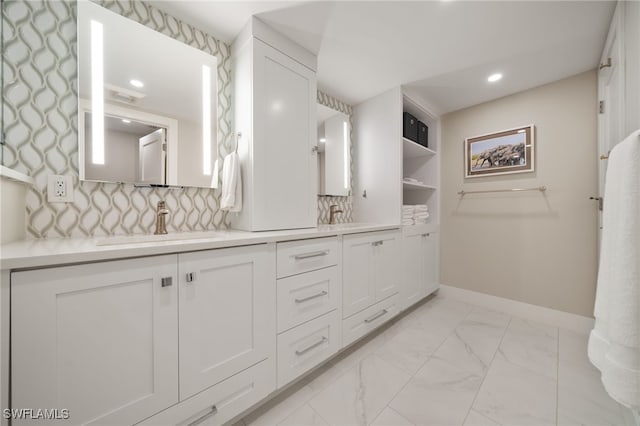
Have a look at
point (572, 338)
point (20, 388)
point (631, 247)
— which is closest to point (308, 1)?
point (631, 247)

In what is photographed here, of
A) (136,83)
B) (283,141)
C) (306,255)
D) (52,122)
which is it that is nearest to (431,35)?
(283,141)

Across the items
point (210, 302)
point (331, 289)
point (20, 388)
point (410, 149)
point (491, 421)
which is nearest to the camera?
point (20, 388)

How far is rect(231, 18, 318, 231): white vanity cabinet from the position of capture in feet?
4.64

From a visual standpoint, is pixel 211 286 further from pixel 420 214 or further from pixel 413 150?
pixel 413 150

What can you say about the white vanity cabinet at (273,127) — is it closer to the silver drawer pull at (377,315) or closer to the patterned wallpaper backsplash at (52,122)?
the patterned wallpaper backsplash at (52,122)

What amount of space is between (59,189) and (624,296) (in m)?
2.25

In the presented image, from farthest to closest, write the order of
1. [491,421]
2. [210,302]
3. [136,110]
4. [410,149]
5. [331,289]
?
1. [410,149]
2. [331,289]
3. [136,110]
4. [491,421]
5. [210,302]

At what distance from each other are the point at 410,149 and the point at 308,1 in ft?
5.93

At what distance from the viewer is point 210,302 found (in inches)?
38.9

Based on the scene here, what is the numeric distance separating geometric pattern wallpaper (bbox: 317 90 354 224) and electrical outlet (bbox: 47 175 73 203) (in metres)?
1.69

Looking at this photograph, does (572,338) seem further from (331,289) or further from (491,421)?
(331,289)

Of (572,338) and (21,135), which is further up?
(21,135)

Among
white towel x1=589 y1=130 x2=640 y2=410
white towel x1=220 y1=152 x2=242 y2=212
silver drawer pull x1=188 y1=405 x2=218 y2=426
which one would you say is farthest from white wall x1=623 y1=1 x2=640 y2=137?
silver drawer pull x1=188 y1=405 x2=218 y2=426

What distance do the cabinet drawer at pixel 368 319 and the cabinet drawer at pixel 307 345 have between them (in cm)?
7
